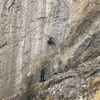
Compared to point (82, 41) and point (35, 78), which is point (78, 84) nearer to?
point (82, 41)

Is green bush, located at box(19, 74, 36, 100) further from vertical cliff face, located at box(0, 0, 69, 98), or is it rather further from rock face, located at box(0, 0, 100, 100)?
vertical cliff face, located at box(0, 0, 69, 98)

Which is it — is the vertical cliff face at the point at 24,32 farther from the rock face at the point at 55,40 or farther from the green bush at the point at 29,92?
the green bush at the point at 29,92

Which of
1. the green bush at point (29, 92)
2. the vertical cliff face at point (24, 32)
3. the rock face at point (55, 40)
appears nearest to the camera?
the rock face at point (55, 40)

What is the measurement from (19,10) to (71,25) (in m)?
6.62

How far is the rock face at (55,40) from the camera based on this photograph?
22.4 meters

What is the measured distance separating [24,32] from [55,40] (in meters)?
3.79

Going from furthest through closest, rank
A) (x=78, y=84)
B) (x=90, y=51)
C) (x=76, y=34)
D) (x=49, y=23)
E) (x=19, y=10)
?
1. (x=19, y=10)
2. (x=49, y=23)
3. (x=76, y=34)
4. (x=90, y=51)
5. (x=78, y=84)

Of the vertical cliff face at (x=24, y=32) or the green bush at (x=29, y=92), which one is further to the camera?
the vertical cliff face at (x=24, y=32)

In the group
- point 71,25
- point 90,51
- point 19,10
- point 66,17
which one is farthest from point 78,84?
point 19,10

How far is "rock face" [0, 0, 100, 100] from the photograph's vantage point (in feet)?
73.5

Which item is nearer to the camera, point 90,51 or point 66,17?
point 90,51

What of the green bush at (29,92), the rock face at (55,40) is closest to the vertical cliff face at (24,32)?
the rock face at (55,40)

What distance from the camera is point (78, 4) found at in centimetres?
2845

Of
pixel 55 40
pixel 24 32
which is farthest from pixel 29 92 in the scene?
pixel 24 32
